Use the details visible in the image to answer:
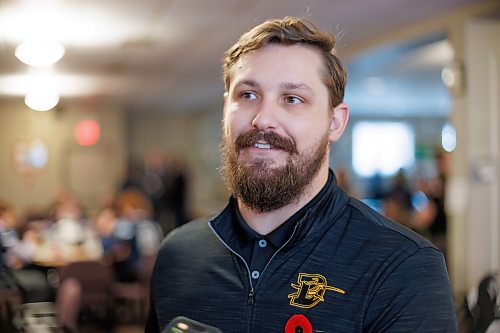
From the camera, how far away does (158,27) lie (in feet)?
21.7

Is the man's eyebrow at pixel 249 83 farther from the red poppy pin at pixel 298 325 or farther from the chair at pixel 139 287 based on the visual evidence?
the chair at pixel 139 287

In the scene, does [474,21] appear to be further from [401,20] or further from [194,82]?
[194,82]

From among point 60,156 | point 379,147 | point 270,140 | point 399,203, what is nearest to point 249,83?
point 270,140

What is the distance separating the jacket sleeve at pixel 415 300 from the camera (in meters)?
1.30

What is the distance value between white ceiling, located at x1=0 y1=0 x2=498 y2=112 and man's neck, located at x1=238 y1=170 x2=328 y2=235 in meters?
1.99

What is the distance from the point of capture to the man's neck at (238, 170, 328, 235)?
1.50 metres

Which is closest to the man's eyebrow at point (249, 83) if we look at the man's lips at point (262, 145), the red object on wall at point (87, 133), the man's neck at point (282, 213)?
the man's lips at point (262, 145)

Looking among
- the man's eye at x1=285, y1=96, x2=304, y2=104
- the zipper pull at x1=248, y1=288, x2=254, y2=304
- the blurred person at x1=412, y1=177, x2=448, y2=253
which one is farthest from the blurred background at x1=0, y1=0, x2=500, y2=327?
the zipper pull at x1=248, y1=288, x2=254, y2=304

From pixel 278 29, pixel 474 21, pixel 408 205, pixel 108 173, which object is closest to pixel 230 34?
pixel 474 21

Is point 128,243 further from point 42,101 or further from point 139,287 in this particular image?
point 42,101

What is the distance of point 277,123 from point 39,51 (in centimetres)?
622

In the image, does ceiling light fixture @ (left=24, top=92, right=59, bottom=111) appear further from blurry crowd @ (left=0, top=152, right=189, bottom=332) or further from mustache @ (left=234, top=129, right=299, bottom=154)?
mustache @ (left=234, top=129, right=299, bottom=154)

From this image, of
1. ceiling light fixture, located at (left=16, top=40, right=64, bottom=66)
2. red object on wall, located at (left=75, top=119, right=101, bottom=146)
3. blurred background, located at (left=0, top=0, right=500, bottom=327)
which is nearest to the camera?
blurred background, located at (left=0, top=0, right=500, bottom=327)

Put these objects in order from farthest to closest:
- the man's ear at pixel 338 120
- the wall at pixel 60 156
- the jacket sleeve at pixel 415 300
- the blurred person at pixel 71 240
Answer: the wall at pixel 60 156 → the blurred person at pixel 71 240 → the man's ear at pixel 338 120 → the jacket sleeve at pixel 415 300
